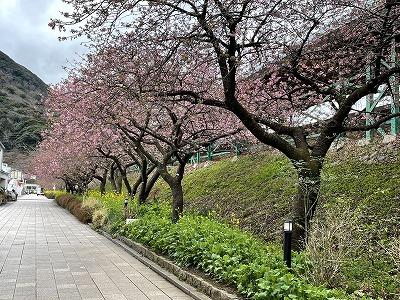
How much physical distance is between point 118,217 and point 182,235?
725 cm

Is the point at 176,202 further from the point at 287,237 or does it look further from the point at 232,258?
the point at 287,237

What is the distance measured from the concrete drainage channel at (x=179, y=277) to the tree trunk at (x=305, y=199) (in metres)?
1.69

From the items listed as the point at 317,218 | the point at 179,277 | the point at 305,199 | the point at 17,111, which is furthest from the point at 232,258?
the point at 17,111

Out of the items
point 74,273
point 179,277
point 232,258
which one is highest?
point 232,258

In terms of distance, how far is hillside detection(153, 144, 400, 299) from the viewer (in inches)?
229

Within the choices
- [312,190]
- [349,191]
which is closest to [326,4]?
[312,190]

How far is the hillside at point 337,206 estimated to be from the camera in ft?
19.0

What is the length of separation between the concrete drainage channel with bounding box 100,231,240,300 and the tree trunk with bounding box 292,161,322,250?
169 centimetres

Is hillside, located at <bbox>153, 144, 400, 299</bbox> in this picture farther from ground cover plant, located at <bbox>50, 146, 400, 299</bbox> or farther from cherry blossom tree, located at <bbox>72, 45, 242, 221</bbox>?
cherry blossom tree, located at <bbox>72, 45, 242, 221</bbox>

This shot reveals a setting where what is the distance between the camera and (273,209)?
39.4ft

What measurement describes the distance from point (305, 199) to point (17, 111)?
84.8 m

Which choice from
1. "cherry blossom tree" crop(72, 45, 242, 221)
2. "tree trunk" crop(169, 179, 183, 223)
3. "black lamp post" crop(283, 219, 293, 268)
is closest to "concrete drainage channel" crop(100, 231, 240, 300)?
"black lamp post" crop(283, 219, 293, 268)

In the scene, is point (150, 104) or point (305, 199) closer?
point (305, 199)

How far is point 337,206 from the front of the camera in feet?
23.3
